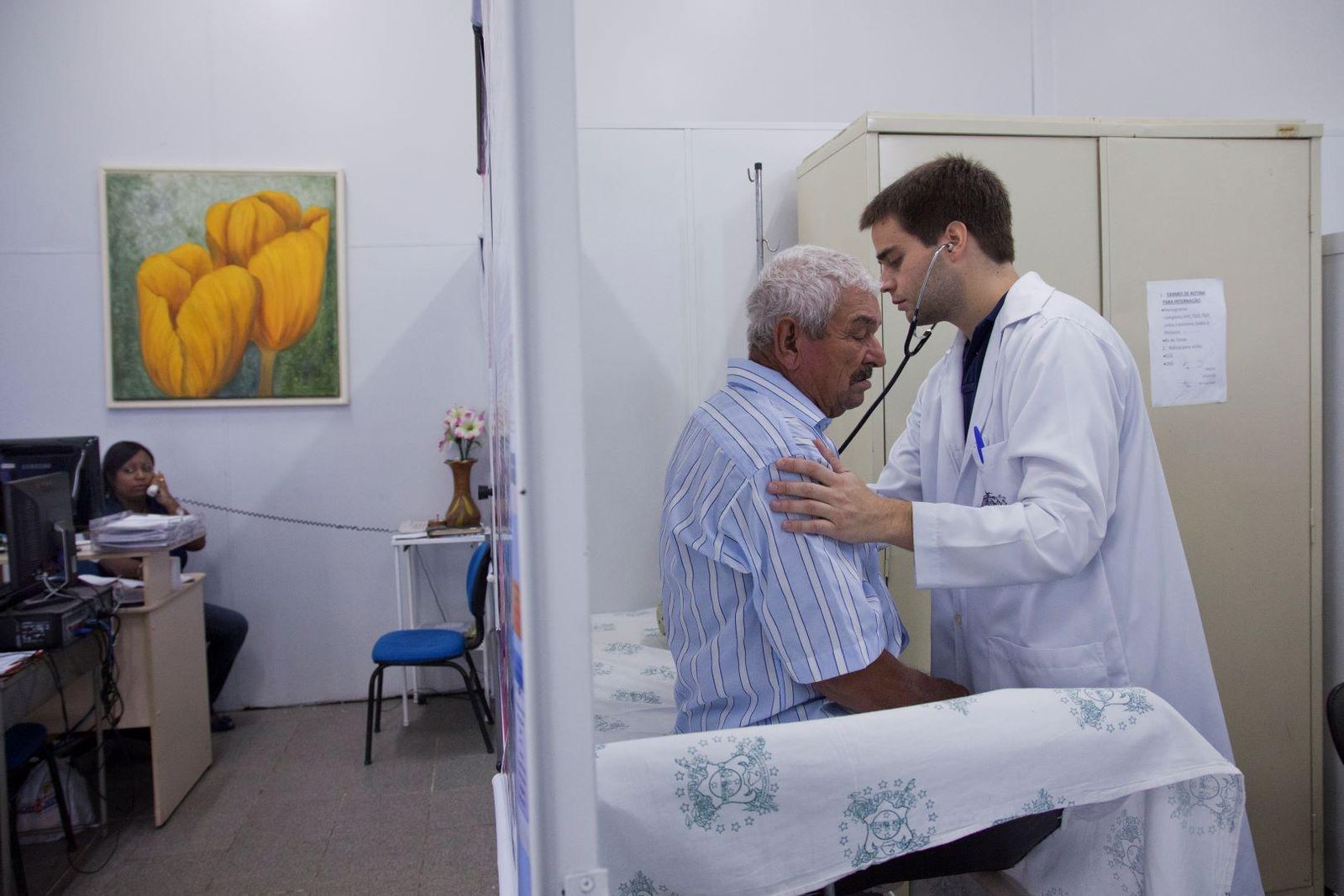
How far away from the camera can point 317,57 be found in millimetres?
3895

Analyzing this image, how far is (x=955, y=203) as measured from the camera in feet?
4.72

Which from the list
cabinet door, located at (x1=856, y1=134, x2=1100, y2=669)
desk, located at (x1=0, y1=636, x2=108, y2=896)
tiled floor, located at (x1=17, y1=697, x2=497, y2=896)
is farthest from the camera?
tiled floor, located at (x1=17, y1=697, x2=497, y2=896)

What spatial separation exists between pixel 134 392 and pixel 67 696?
1642 mm

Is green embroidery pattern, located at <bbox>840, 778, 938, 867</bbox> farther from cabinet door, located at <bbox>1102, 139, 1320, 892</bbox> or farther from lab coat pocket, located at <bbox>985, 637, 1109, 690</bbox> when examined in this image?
cabinet door, located at <bbox>1102, 139, 1320, 892</bbox>

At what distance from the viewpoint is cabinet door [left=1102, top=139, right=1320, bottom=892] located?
87.5 inches

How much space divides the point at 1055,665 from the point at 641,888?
29.6 inches

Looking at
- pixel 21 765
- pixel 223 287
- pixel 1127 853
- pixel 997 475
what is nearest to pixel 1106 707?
pixel 1127 853

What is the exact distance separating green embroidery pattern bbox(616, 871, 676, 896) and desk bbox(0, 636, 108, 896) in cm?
192

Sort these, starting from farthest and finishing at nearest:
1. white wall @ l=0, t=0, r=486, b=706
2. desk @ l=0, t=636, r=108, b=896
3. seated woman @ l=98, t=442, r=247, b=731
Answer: white wall @ l=0, t=0, r=486, b=706
seated woman @ l=98, t=442, r=247, b=731
desk @ l=0, t=636, r=108, b=896

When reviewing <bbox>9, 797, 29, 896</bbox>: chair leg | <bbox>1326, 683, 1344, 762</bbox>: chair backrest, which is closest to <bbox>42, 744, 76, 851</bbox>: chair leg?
<bbox>9, 797, 29, 896</bbox>: chair leg

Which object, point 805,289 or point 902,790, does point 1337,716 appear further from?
point 805,289

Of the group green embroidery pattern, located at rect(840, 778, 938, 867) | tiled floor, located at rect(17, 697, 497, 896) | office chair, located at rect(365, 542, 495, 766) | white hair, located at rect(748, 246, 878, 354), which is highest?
white hair, located at rect(748, 246, 878, 354)

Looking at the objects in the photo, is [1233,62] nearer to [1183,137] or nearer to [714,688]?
[1183,137]

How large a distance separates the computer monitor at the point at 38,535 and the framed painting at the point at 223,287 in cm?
144
